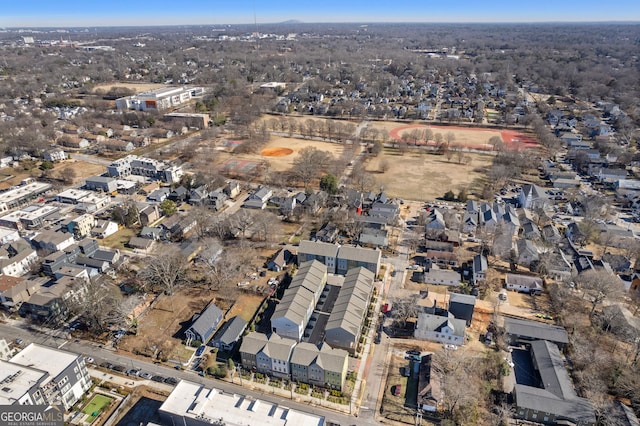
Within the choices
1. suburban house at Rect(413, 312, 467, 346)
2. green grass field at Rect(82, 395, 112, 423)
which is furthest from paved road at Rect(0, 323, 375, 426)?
suburban house at Rect(413, 312, 467, 346)

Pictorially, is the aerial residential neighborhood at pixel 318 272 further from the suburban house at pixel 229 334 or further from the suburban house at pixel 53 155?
the suburban house at pixel 53 155

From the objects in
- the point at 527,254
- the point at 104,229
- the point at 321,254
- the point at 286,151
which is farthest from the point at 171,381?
the point at 286,151

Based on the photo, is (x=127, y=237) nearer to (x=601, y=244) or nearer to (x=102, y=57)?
(x=601, y=244)

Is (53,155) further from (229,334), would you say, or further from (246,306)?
(229,334)

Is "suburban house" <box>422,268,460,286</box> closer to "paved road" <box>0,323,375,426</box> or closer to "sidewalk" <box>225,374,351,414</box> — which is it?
"sidewalk" <box>225,374,351,414</box>

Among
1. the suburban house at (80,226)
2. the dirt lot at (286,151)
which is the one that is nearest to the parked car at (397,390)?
the suburban house at (80,226)

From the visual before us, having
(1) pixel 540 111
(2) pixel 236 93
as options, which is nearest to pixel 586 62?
(1) pixel 540 111
